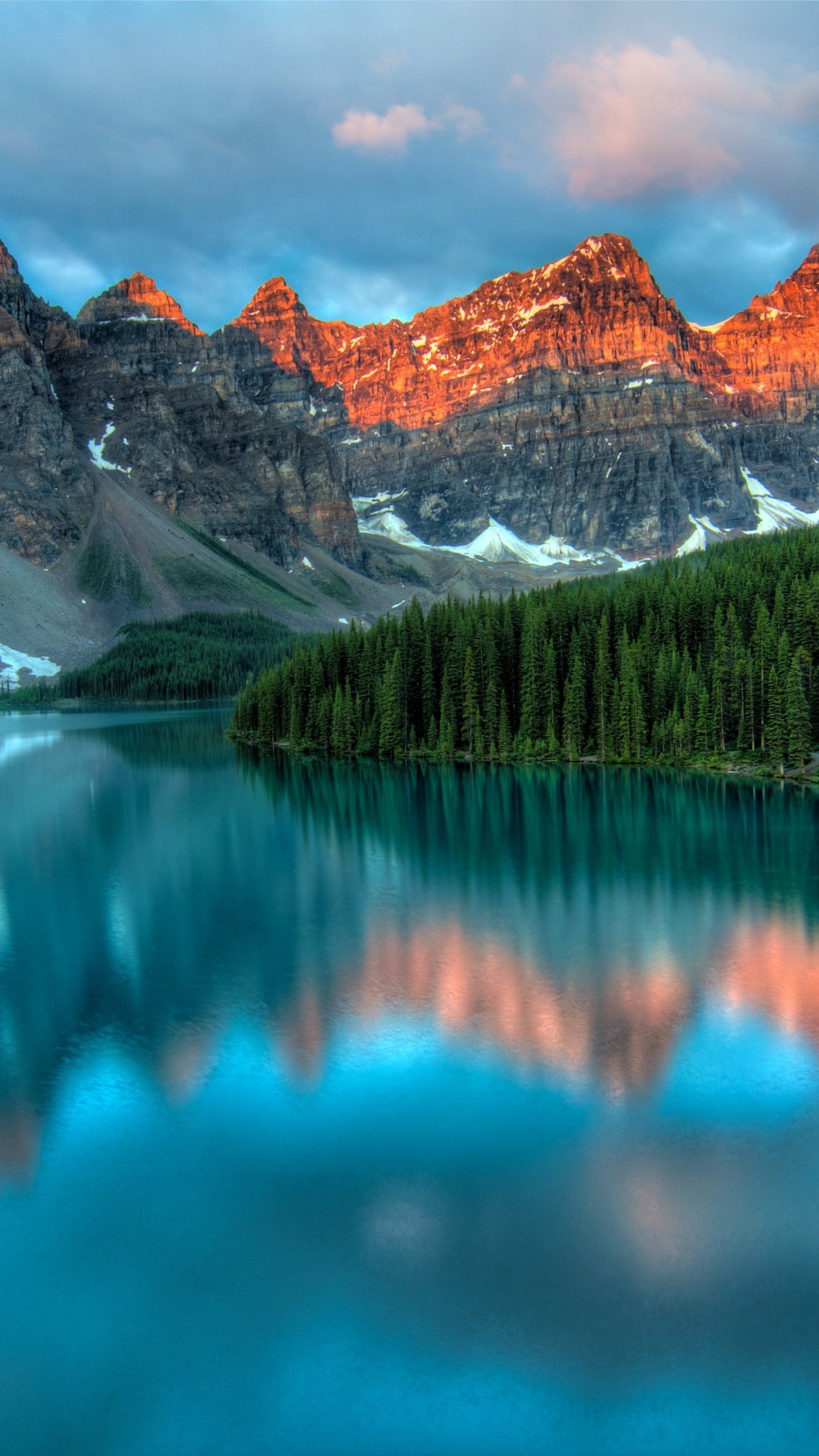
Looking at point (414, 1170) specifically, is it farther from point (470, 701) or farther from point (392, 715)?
point (392, 715)

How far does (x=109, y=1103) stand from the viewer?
20.5 m

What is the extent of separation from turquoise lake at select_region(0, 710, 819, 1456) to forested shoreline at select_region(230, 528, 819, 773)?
39.2 m

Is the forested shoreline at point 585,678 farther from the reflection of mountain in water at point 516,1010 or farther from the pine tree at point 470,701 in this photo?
the reflection of mountain in water at point 516,1010

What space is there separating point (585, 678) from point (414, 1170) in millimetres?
71119

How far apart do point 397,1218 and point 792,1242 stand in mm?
5763

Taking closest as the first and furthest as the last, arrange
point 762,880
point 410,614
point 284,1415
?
point 284,1415 < point 762,880 < point 410,614

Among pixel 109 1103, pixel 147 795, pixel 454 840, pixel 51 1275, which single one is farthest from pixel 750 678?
pixel 51 1275

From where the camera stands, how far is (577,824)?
52.1m

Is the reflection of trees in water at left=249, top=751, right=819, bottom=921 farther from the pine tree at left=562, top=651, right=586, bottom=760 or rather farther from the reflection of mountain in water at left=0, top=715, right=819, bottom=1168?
the pine tree at left=562, top=651, right=586, bottom=760

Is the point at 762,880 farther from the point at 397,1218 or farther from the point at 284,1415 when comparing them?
the point at 284,1415

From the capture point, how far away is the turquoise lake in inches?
476

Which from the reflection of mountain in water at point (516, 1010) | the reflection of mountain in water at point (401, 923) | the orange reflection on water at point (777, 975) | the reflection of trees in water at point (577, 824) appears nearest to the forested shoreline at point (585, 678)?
the reflection of trees in water at point (577, 824)

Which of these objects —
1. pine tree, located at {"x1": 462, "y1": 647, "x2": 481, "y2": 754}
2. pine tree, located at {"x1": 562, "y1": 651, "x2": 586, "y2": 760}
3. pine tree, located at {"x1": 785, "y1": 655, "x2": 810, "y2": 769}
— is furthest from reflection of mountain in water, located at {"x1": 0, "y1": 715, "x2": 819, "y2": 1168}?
pine tree, located at {"x1": 462, "y1": 647, "x2": 481, "y2": 754}

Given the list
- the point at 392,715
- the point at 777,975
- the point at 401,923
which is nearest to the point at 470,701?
the point at 392,715
